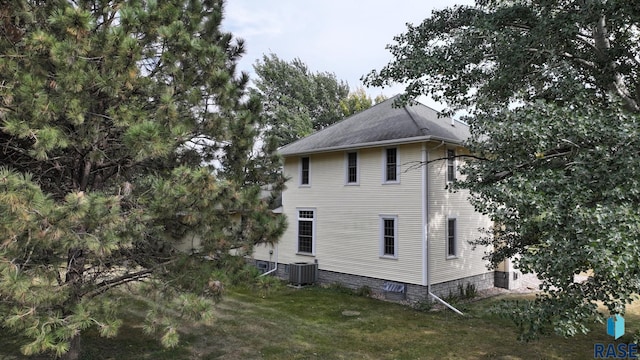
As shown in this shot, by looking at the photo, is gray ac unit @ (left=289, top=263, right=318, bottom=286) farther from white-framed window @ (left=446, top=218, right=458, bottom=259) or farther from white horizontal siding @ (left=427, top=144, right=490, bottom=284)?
white-framed window @ (left=446, top=218, right=458, bottom=259)

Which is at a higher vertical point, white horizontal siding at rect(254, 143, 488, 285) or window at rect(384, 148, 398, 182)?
window at rect(384, 148, 398, 182)

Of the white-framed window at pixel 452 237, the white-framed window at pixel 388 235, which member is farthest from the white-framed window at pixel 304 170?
the white-framed window at pixel 452 237

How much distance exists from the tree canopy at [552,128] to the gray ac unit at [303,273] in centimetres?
611

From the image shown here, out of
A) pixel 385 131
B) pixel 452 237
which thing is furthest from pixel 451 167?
pixel 385 131

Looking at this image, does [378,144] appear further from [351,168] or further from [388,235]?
[388,235]

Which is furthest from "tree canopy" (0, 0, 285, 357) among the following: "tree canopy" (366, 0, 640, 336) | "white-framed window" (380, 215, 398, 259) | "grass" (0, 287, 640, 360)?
"white-framed window" (380, 215, 398, 259)

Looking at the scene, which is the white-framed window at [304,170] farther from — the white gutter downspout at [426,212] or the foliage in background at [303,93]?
the foliage in background at [303,93]

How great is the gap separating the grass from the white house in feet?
4.80

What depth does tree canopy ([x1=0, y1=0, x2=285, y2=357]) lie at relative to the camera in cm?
396

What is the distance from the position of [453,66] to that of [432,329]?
604cm

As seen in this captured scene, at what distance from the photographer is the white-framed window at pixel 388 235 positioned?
11789 millimetres

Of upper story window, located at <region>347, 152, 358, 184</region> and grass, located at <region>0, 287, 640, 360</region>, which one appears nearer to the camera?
grass, located at <region>0, 287, 640, 360</region>

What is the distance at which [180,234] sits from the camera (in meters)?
5.46

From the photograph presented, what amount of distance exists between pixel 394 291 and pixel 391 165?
3.84m
